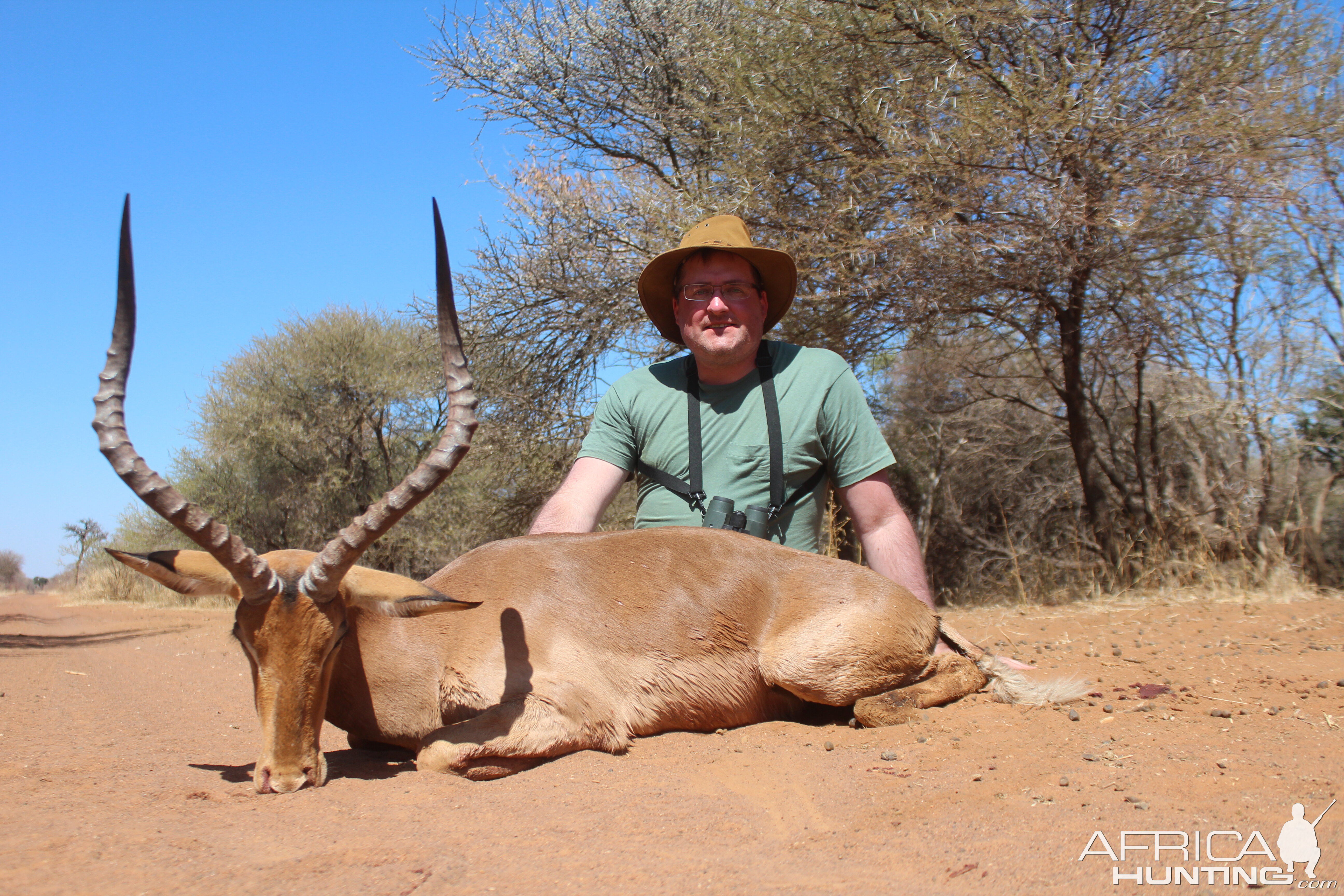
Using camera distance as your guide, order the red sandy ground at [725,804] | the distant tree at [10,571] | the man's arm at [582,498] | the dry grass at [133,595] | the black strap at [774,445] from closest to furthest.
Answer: the red sandy ground at [725,804], the black strap at [774,445], the man's arm at [582,498], the dry grass at [133,595], the distant tree at [10,571]

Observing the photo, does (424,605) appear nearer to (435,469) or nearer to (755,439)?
(435,469)

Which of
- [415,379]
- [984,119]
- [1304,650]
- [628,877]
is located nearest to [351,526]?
[628,877]

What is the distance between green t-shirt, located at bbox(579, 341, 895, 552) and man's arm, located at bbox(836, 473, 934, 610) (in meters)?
0.08

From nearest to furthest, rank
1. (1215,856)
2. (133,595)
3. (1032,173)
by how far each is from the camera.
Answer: (1215,856) → (1032,173) → (133,595)

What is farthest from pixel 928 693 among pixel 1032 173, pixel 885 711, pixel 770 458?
pixel 1032 173

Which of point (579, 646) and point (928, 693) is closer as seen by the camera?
point (579, 646)

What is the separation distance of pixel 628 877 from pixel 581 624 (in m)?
1.75

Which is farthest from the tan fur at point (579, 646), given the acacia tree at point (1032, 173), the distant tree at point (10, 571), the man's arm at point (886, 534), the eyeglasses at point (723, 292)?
the distant tree at point (10, 571)

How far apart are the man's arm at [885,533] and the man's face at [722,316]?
101cm

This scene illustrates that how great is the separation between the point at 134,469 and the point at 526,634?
63.5 inches

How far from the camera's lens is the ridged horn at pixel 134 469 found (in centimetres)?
338

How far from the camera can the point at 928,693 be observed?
168 inches

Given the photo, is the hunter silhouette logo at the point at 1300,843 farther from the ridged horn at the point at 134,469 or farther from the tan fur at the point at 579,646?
the ridged horn at the point at 134,469

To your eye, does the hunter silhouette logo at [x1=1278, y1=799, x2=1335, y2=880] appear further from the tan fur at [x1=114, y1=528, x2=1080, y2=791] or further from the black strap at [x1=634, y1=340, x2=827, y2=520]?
A: the black strap at [x1=634, y1=340, x2=827, y2=520]
